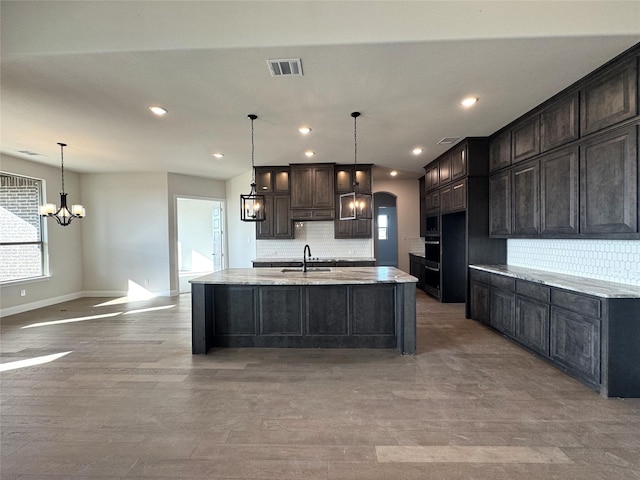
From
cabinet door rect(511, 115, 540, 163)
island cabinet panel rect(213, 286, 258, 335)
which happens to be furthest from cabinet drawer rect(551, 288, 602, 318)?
island cabinet panel rect(213, 286, 258, 335)

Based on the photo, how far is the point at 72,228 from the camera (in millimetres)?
6328

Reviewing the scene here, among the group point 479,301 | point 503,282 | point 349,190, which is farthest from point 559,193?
point 349,190

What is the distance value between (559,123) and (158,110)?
4421mm

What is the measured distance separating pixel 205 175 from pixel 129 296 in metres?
3.27

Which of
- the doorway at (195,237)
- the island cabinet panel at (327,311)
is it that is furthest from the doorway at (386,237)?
the island cabinet panel at (327,311)

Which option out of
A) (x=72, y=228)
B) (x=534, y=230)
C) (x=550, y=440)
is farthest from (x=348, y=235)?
(x=72, y=228)

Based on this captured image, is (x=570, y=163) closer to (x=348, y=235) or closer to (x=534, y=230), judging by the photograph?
(x=534, y=230)

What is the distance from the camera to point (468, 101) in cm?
316

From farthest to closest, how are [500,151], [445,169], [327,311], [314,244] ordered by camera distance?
[314,244] → [445,169] → [500,151] → [327,311]

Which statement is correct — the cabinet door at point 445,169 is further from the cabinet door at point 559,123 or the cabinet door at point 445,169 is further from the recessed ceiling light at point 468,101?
the recessed ceiling light at point 468,101

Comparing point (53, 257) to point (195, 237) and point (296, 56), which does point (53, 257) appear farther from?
point (296, 56)

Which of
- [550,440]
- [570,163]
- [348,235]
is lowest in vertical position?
[550,440]

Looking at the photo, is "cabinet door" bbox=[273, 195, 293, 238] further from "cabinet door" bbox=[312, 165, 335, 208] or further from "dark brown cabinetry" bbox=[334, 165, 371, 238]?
"dark brown cabinetry" bbox=[334, 165, 371, 238]

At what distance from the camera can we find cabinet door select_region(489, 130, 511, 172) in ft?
13.0
